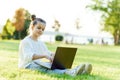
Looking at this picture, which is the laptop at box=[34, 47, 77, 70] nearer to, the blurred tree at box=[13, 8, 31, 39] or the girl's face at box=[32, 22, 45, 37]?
the girl's face at box=[32, 22, 45, 37]

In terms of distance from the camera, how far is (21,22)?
73.3m

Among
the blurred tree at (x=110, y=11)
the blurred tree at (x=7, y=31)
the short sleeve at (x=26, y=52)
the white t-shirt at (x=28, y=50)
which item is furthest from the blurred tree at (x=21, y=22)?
the short sleeve at (x=26, y=52)

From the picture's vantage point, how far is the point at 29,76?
6.23 metres

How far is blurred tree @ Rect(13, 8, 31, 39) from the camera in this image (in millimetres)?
67637

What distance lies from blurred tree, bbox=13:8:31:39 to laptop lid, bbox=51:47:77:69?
189 feet

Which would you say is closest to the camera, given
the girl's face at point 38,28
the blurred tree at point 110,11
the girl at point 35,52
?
Result: the girl at point 35,52

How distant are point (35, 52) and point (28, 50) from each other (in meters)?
0.23

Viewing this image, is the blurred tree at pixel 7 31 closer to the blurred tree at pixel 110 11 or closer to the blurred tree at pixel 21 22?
the blurred tree at pixel 21 22

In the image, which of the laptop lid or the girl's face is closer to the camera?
the laptop lid

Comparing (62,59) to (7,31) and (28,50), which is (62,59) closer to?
(28,50)

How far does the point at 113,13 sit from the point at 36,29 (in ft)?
177

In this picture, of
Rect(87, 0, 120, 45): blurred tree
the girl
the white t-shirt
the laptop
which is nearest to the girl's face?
the girl

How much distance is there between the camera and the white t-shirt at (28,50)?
6836 millimetres

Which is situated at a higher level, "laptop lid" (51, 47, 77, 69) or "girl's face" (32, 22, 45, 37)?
"girl's face" (32, 22, 45, 37)
